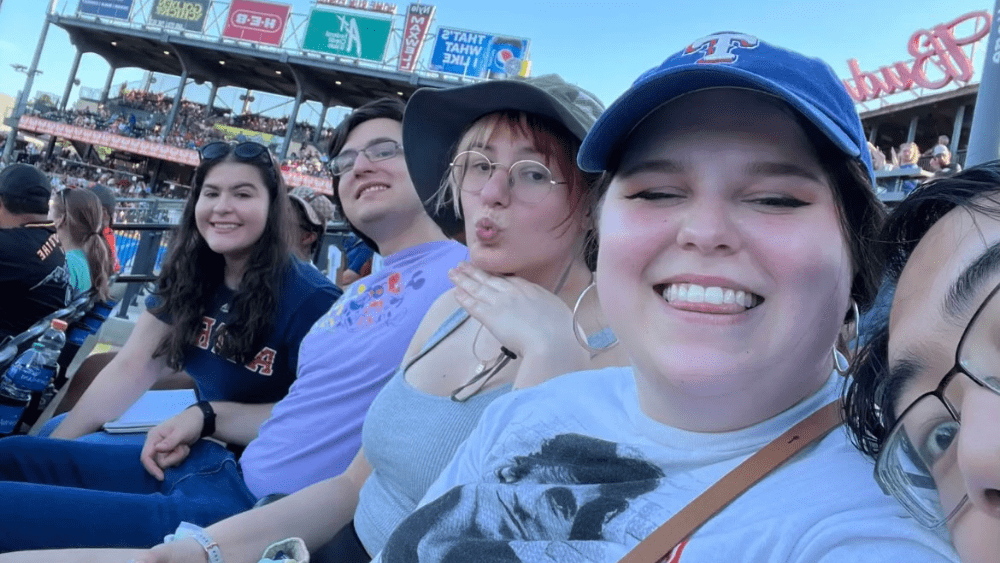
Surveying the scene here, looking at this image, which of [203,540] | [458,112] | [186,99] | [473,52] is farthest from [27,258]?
[186,99]

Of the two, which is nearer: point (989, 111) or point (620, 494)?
point (620, 494)

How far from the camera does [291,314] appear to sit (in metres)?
2.53

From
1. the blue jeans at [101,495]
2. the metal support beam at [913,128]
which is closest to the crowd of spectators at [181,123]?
the metal support beam at [913,128]

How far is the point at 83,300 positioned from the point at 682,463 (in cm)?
330

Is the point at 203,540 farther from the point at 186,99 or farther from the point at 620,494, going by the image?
the point at 186,99

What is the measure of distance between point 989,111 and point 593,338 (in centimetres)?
166

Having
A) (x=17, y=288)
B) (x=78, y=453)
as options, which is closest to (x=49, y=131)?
(x=17, y=288)

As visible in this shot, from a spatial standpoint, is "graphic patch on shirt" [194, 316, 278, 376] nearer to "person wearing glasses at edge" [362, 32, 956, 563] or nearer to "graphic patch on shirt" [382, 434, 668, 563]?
"graphic patch on shirt" [382, 434, 668, 563]

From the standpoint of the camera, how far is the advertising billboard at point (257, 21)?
28.7m

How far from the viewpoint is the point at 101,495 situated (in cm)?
182

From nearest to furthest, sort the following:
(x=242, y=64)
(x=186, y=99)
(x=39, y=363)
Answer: (x=39, y=363) → (x=242, y=64) → (x=186, y=99)

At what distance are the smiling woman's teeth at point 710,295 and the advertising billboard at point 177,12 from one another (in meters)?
33.0

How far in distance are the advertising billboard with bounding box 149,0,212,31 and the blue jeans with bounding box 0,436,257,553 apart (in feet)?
103

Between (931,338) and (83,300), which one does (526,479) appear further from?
(83,300)
